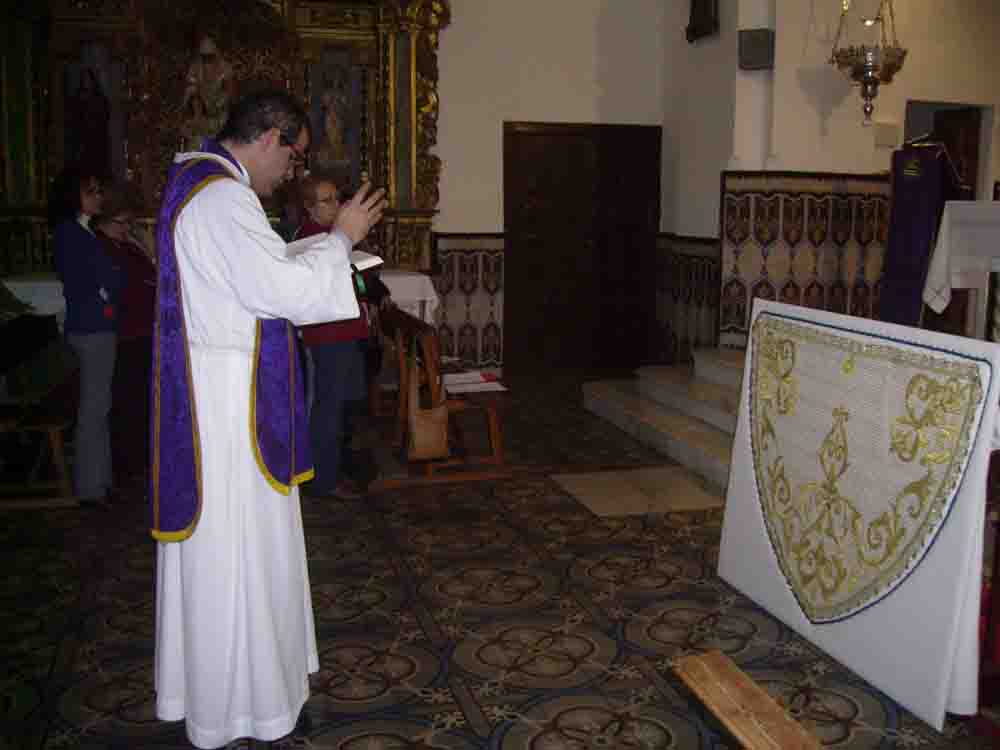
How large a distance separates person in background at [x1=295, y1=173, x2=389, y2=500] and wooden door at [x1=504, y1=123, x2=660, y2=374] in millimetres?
3781

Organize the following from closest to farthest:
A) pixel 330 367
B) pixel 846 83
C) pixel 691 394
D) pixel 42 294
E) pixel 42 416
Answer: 1. pixel 330 367
2. pixel 42 416
3. pixel 691 394
4. pixel 42 294
5. pixel 846 83

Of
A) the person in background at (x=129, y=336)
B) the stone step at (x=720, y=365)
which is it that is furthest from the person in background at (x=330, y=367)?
the stone step at (x=720, y=365)

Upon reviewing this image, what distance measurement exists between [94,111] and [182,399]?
20.4 feet

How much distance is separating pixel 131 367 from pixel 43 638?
2.68 metres

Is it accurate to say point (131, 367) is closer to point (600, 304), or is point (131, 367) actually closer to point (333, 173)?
point (333, 173)

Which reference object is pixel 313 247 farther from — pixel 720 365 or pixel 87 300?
pixel 720 365

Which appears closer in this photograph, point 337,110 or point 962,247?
point 962,247

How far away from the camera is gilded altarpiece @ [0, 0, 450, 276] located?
25.6 feet

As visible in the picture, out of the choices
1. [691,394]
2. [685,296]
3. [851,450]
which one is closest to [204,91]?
[685,296]

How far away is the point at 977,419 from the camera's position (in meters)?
2.72

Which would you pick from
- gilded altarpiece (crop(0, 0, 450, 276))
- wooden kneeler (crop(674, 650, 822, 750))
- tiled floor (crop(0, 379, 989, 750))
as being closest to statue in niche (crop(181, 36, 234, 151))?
gilded altarpiece (crop(0, 0, 450, 276))

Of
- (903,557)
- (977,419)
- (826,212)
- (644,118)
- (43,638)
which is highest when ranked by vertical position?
(644,118)

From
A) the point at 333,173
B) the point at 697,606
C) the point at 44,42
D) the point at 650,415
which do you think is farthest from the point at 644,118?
the point at 697,606

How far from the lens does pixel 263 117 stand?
9.02 ft
